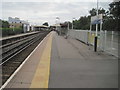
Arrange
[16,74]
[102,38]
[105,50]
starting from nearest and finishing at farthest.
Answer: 1. [16,74]
2. [105,50]
3. [102,38]

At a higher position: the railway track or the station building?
the station building

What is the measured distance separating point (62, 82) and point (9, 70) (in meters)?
4.09

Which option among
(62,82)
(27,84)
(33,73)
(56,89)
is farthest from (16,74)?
(56,89)

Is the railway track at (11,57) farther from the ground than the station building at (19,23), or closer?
closer

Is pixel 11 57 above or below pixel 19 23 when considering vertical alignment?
below

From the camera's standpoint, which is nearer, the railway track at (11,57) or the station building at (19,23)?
the railway track at (11,57)

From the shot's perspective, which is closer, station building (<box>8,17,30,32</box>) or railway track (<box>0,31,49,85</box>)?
railway track (<box>0,31,49,85</box>)

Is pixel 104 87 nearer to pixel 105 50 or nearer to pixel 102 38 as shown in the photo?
pixel 105 50

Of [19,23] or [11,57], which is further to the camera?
[19,23]

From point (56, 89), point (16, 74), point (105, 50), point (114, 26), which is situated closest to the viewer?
point (56, 89)

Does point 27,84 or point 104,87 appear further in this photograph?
point 27,84

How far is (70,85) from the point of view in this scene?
726 cm

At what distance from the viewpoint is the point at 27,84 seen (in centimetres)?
756

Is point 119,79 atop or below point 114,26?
below
